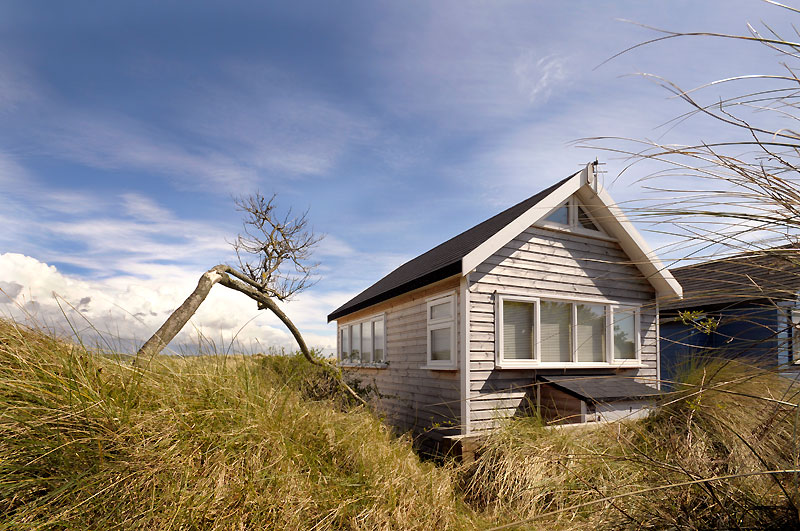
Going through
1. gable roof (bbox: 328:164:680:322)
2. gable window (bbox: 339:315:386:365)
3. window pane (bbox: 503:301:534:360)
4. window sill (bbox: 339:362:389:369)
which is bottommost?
window sill (bbox: 339:362:389:369)

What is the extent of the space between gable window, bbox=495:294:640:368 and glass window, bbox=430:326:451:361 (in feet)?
2.80

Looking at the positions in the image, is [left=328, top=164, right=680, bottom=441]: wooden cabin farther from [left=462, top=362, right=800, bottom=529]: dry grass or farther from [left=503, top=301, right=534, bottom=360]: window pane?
[left=462, top=362, right=800, bottom=529]: dry grass

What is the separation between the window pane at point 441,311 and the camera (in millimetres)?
8406

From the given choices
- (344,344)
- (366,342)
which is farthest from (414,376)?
(344,344)

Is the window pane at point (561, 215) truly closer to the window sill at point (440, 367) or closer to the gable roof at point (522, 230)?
the gable roof at point (522, 230)

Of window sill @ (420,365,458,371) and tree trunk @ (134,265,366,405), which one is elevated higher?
tree trunk @ (134,265,366,405)

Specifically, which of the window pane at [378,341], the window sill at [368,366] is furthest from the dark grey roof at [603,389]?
the window pane at [378,341]

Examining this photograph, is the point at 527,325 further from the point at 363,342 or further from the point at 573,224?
the point at 363,342

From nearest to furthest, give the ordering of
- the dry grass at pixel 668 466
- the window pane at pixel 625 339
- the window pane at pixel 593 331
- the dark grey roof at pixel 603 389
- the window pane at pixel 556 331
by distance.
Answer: the dry grass at pixel 668 466 → the dark grey roof at pixel 603 389 → the window pane at pixel 556 331 → the window pane at pixel 593 331 → the window pane at pixel 625 339

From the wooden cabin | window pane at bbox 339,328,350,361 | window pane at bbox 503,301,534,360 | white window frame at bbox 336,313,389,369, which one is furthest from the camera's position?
window pane at bbox 339,328,350,361

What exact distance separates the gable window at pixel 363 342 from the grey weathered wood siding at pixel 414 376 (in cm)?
38

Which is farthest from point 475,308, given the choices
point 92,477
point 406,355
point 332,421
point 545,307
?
point 92,477

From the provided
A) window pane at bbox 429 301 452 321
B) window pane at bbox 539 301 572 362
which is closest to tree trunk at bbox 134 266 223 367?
window pane at bbox 429 301 452 321

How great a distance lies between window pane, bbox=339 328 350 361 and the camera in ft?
45.6
